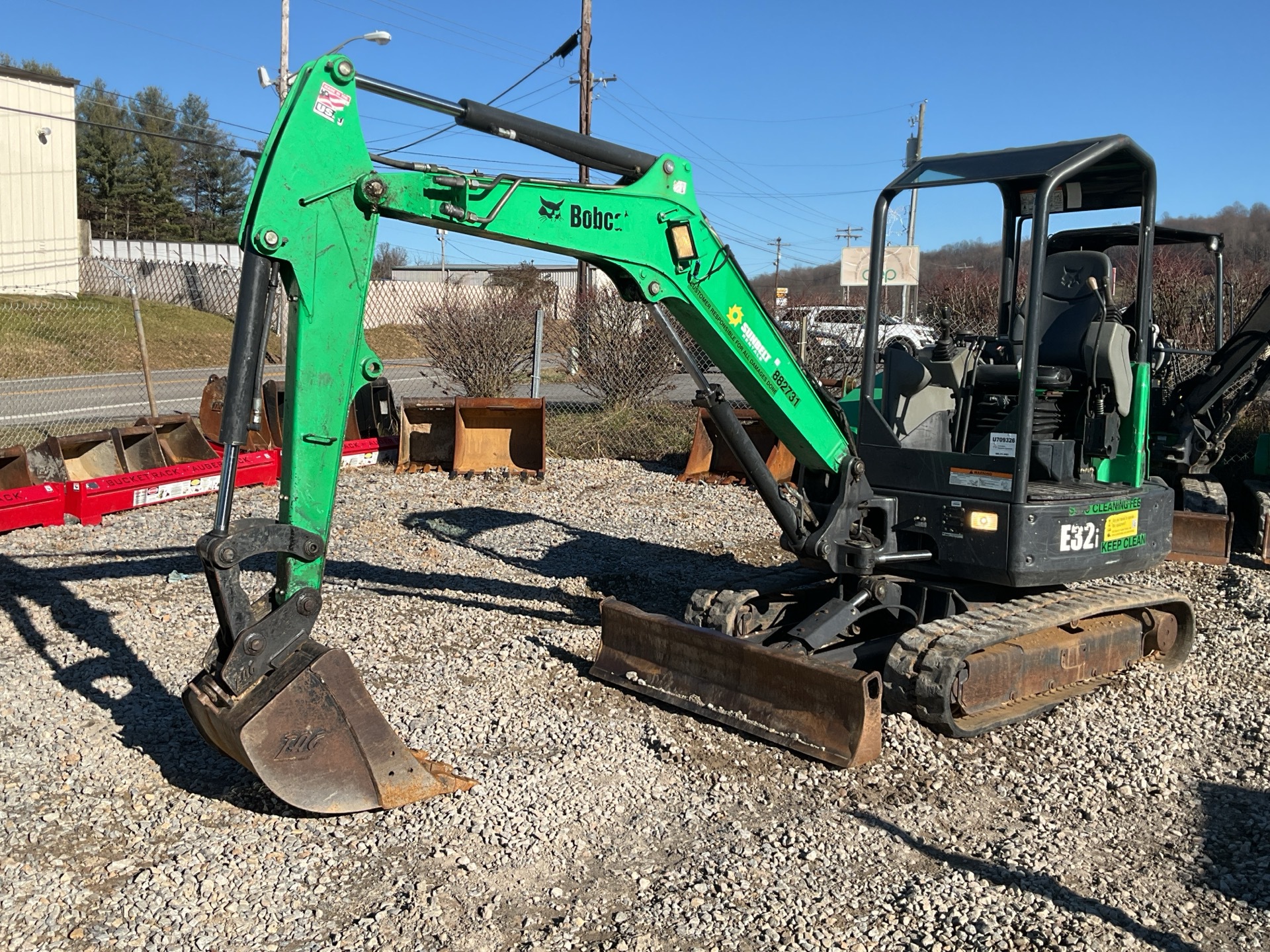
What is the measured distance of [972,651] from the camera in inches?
212

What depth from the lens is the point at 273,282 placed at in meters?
4.13

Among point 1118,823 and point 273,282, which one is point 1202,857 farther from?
point 273,282

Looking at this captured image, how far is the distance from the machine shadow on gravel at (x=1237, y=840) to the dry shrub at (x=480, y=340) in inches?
463

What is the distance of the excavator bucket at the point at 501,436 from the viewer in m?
11.9

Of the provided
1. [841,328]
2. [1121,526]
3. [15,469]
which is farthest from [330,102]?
[841,328]

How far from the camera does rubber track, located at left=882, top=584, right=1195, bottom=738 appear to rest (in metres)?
5.32

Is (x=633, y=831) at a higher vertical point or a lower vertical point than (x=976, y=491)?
lower

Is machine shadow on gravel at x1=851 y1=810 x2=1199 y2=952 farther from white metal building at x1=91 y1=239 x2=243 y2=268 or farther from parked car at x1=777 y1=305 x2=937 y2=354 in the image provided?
white metal building at x1=91 y1=239 x2=243 y2=268

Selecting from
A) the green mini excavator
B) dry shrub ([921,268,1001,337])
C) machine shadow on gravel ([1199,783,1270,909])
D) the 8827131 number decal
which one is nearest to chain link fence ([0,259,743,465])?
Result: dry shrub ([921,268,1001,337])

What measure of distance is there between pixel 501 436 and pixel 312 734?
802 cm

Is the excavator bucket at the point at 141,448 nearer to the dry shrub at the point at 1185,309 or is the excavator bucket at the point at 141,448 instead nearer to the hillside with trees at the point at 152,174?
the dry shrub at the point at 1185,309

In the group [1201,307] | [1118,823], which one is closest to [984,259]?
[1201,307]

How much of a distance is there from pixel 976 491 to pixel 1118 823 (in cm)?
171

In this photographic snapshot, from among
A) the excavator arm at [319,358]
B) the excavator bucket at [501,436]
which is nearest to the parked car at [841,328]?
the excavator bucket at [501,436]
